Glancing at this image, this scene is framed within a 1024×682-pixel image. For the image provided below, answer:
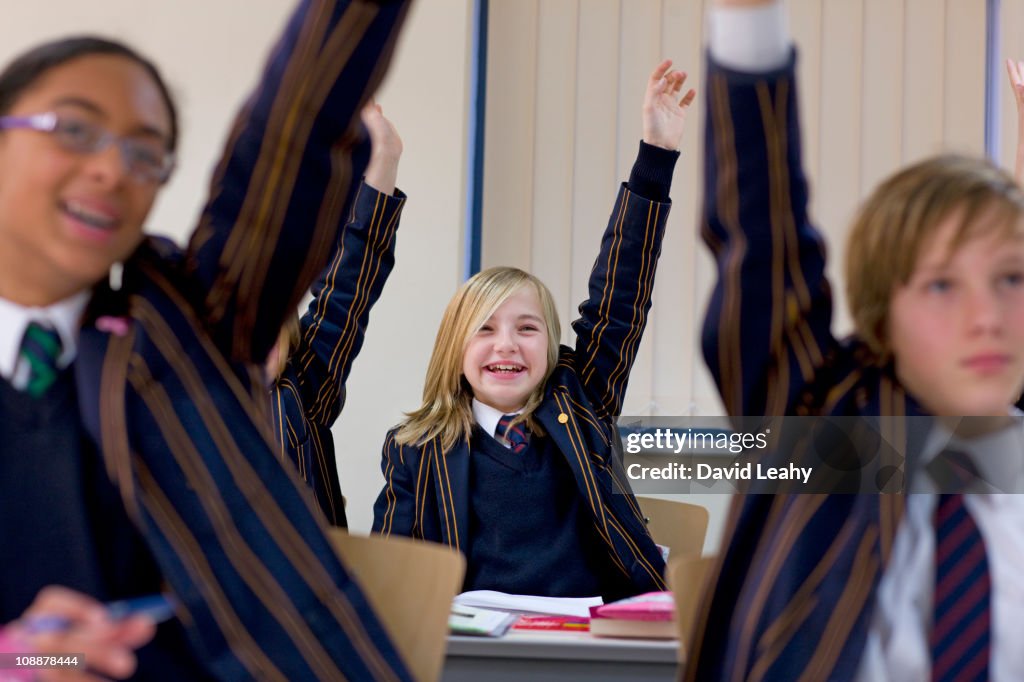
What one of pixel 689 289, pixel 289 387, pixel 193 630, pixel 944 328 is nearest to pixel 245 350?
pixel 193 630

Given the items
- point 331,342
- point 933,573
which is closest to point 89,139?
point 933,573

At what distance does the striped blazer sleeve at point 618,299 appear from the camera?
2.41 meters

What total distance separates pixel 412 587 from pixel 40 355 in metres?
0.60

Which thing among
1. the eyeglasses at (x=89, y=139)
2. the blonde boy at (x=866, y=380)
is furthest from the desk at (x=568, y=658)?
the eyeglasses at (x=89, y=139)

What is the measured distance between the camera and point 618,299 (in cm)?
252

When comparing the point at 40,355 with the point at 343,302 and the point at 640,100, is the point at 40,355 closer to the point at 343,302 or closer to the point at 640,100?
the point at 343,302

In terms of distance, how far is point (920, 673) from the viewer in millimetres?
1021

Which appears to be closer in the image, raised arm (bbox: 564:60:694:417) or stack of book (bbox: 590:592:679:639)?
stack of book (bbox: 590:592:679:639)

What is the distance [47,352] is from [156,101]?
0.98ft

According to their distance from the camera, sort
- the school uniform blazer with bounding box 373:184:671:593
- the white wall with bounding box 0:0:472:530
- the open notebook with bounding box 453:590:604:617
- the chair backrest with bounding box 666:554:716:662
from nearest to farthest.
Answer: the chair backrest with bounding box 666:554:716:662
the open notebook with bounding box 453:590:604:617
the school uniform blazer with bounding box 373:184:671:593
the white wall with bounding box 0:0:472:530

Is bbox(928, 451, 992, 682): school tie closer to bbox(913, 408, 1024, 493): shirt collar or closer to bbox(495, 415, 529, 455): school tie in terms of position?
bbox(913, 408, 1024, 493): shirt collar

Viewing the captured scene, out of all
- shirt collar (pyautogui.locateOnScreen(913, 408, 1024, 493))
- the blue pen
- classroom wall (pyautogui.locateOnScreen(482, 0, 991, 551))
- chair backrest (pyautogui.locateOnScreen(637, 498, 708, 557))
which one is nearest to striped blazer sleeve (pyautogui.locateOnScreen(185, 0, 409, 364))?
the blue pen

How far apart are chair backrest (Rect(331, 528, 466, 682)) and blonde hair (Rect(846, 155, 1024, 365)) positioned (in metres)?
0.62

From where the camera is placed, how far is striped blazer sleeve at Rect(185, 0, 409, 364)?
1087 mm
